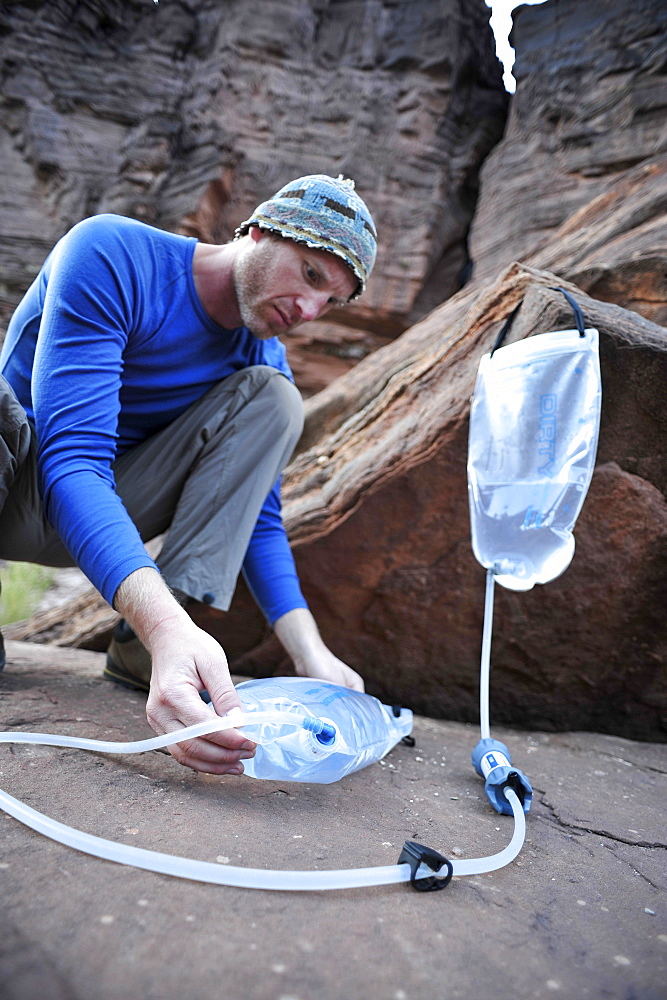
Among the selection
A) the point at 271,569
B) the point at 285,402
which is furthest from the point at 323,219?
the point at 271,569

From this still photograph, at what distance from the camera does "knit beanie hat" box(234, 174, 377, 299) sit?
5.79 feet

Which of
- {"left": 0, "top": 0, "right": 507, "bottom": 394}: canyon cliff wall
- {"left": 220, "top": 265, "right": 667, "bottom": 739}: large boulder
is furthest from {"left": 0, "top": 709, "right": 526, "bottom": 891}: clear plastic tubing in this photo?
{"left": 0, "top": 0, "right": 507, "bottom": 394}: canyon cliff wall

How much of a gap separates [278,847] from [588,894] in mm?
484

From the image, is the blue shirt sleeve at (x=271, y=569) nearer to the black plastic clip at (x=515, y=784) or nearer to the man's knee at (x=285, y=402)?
the man's knee at (x=285, y=402)

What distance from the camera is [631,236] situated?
10.3ft

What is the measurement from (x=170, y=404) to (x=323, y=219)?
0.66 metres

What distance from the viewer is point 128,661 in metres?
1.87

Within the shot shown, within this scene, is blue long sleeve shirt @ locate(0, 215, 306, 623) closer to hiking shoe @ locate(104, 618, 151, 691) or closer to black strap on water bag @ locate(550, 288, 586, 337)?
hiking shoe @ locate(104, 618, 151, 691)

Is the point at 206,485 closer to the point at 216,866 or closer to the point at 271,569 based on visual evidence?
the point at 271,569

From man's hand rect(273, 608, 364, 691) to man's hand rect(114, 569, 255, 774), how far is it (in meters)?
0.54

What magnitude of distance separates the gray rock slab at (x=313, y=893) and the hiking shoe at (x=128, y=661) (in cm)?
22

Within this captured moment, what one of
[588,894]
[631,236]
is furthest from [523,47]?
[588,894]

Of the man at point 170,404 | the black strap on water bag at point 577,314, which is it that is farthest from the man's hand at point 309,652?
the black strap on water bag at point 577,314

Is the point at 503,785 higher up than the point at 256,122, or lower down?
lower down
